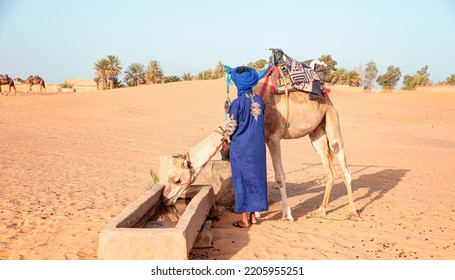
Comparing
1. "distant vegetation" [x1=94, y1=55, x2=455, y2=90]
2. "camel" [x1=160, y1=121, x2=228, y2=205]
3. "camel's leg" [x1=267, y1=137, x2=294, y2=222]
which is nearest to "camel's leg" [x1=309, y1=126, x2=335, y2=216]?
"camel's leg" [x1=267, y1=137, x2=294, y2=222]

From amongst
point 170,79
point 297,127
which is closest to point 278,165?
point 297,127

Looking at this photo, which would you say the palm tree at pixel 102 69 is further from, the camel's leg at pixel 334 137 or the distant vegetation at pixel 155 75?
the camel's leg at pixel 334 137

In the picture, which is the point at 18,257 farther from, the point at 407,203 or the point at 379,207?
the point at 407,203

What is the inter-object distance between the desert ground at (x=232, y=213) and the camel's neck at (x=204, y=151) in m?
0.90

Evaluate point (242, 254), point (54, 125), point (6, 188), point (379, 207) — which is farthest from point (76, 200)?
point (54, 125)

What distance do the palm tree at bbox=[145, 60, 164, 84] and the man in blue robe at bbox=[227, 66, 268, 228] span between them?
55875mm

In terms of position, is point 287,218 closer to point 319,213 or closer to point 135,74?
point 319,213

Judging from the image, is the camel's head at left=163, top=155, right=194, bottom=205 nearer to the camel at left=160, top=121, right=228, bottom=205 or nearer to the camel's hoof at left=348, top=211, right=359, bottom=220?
the camel at left=160, top=121, right=228, bottom=205

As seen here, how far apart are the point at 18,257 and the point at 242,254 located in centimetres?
234

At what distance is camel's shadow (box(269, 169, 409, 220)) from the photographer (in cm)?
767

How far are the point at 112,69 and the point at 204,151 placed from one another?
54.6m

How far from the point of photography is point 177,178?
5.81 meters

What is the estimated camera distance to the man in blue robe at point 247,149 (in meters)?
5.74

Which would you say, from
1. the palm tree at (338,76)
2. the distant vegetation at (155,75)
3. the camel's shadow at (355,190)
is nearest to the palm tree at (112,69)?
the distant vegetation at (155,75)
